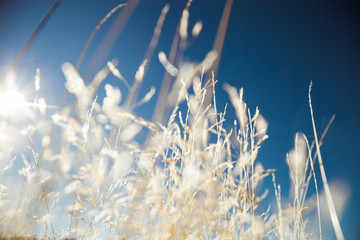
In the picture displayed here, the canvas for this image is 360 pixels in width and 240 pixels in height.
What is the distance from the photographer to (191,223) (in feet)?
2.54

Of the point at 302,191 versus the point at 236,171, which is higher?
the point at 236,171

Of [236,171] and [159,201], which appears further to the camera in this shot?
[236,171]

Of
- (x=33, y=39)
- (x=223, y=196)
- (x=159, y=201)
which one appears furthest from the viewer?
(x=223, y=196)

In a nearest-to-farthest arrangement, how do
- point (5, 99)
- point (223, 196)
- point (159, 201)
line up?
point (159, 201) → point (223, 196) → point (5, 99)

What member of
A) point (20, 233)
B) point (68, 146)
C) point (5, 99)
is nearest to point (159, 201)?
point (68, 146)

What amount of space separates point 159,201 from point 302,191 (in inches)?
27.4

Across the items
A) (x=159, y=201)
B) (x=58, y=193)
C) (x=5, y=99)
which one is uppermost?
(x=5, y=99)

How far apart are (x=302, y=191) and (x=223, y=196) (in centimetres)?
38

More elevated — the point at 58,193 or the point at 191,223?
the point at 58,193

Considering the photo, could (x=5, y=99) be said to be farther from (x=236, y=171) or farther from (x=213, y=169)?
(x=236, y=171)

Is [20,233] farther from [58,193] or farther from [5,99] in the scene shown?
[5,99]

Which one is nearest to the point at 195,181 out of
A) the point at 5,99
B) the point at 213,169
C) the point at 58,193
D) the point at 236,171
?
the point at 213,169

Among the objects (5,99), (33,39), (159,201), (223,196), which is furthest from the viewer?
(5,99)

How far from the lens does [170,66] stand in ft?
2.93
